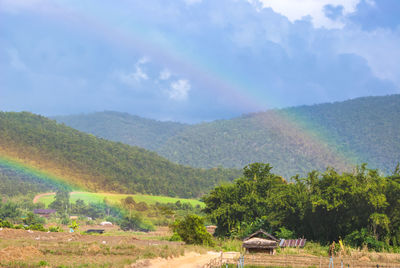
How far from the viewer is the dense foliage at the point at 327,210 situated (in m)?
52.8

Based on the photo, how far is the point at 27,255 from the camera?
38625 millimetres

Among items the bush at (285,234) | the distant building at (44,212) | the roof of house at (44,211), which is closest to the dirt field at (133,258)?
the bush at (285,234)

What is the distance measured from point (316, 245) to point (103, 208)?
107908 mm

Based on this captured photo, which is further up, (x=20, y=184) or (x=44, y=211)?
(x=20, y=184)

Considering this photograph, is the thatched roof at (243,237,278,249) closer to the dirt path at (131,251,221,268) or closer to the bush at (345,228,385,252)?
the dirt path at (131,251,221,268)

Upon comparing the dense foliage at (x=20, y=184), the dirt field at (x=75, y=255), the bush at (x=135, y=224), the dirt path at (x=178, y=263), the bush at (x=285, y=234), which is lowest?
the bush at (x=135, y=224)

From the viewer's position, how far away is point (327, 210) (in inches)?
2175

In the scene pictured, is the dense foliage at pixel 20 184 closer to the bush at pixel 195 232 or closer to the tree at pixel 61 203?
the tree at pixel 61 203

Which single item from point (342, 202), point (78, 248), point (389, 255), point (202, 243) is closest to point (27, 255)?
point (78, 248)

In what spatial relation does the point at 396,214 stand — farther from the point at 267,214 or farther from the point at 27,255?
the point at 27,255

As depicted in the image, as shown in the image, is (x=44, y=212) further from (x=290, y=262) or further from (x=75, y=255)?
(x=290, y=262)

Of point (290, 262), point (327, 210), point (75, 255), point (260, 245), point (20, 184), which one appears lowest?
point (75, 255)

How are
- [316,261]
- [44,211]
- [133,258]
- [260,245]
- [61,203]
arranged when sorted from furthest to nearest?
[61,203] < [44,211] < [260,245] < [133,258] < [316,261]

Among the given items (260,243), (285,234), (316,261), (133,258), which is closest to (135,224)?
(285,234)
